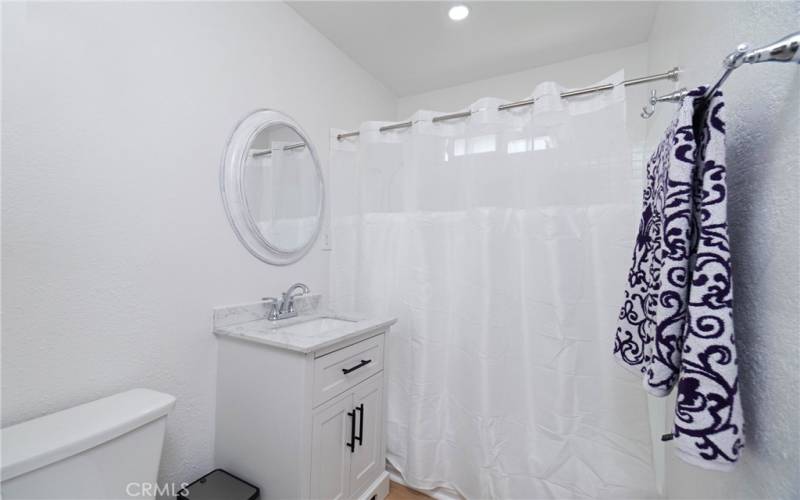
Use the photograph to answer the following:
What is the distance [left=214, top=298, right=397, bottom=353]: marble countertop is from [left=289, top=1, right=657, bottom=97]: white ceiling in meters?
1.61

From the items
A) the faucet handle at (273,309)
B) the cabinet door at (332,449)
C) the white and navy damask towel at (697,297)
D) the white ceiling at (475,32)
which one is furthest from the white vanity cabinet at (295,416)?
the white ceiling at (475,32)

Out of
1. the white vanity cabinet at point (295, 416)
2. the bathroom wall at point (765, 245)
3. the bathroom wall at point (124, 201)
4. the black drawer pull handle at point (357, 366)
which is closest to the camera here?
the bathroom wall at point (765, 245)

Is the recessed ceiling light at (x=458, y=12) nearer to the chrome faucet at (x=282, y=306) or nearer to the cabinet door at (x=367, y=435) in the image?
the chrome faucet at (x=282, y=306)

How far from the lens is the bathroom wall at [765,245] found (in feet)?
1.53

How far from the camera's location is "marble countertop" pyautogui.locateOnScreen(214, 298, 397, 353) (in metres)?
1.13

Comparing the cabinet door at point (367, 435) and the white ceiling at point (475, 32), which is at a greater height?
the white ceiling at point (475, 32)

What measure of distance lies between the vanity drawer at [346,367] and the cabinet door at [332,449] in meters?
0.05

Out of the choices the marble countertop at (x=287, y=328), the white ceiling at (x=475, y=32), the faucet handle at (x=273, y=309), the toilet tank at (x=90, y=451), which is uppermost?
the white ceiling at (x=475, y=32)

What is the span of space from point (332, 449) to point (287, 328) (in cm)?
53

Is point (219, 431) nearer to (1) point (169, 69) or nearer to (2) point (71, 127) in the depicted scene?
(2) point (71, 127)

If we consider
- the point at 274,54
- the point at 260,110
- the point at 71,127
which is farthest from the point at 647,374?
the point at 274,54

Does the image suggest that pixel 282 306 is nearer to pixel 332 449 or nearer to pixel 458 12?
pixel 332 449

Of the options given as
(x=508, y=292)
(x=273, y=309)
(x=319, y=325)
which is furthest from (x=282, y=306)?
(x=508, y=292)

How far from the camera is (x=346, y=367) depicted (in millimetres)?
1289
